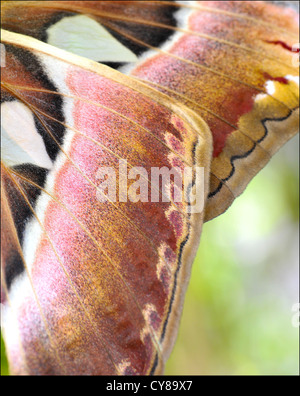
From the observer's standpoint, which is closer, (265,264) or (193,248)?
(193,248)

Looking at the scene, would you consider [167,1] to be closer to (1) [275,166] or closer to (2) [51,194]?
(2) [51,194]

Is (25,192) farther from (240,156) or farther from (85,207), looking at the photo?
(240,156)

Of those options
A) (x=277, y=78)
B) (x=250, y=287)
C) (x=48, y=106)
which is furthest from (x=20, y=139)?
(x=250, y=287)

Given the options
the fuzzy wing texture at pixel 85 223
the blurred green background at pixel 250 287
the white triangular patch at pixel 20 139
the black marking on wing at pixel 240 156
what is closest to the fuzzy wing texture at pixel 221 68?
the black marking on wing at pixel 240 156

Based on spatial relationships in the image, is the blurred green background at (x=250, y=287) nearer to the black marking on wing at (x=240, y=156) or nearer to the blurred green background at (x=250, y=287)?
the blurred green background at (x=250, y=287)
